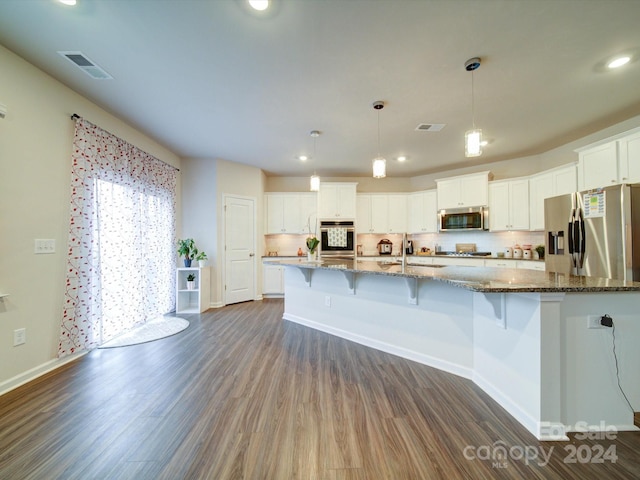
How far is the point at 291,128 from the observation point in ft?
11.9

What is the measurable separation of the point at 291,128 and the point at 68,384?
3.68 metres

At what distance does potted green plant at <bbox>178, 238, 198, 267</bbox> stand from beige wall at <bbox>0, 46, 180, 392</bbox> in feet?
6.10

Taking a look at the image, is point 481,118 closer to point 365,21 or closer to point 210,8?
point 365,21

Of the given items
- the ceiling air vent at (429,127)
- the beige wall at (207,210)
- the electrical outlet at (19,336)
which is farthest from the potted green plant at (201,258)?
the ceiling air vent at (429,127)

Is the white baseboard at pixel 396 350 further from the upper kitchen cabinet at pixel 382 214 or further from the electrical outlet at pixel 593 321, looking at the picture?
the upper kitchen cabinet at pixel 382 214

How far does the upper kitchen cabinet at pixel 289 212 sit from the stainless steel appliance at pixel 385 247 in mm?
1714

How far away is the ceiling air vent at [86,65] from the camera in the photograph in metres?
2.19

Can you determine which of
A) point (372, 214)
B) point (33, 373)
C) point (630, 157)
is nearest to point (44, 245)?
point (33, 373)

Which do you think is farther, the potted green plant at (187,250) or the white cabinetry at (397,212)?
the white cabinetry at (397,212)

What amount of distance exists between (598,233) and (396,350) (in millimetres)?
2771

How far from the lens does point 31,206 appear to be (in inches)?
92.0

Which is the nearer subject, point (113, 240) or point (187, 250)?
point (113, 240)

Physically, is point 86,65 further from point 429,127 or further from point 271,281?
point 271,281

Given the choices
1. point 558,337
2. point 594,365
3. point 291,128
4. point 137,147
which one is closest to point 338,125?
point 291,128
